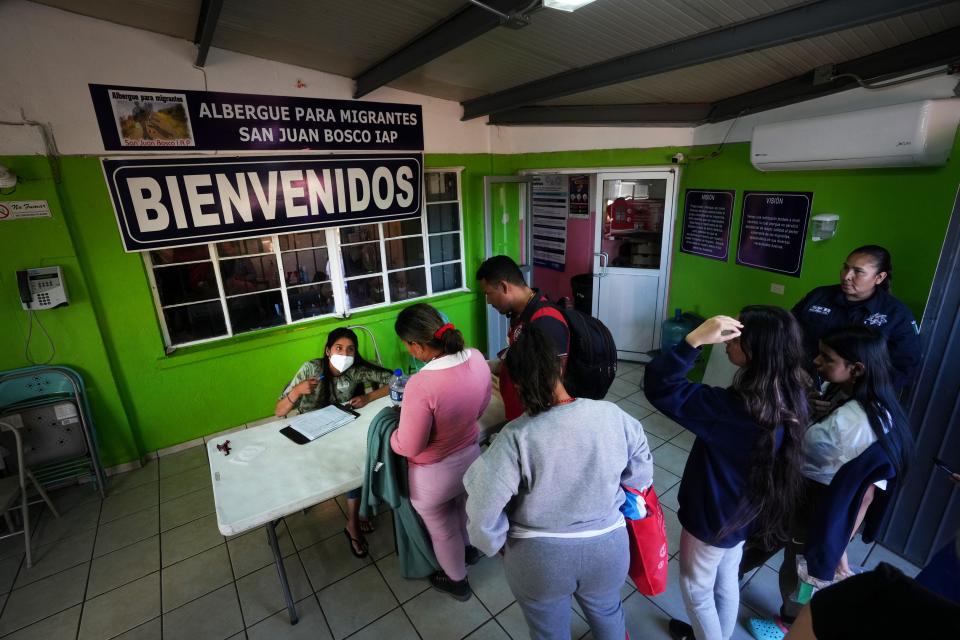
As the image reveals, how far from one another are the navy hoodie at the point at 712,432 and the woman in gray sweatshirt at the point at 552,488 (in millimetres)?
247

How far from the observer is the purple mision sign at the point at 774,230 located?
3.55 metres

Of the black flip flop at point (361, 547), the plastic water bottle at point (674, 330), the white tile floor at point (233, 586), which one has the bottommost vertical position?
the white tile floor at point (233, 586)

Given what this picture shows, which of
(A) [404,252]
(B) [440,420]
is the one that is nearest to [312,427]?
(B) [440,420]

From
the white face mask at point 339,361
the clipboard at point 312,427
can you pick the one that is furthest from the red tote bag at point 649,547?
the white face mask at point 339,361

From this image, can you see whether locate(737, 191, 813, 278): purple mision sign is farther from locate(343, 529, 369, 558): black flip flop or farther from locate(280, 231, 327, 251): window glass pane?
locate(280, 231, 327, 251): window glass pane

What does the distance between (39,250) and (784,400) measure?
14.8 feet

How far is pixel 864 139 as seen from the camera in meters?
2.79

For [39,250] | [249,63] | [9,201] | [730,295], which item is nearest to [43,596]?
[39,250]

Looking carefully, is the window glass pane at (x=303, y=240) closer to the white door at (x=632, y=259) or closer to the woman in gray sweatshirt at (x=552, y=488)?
the white door at (x=632, y=259)

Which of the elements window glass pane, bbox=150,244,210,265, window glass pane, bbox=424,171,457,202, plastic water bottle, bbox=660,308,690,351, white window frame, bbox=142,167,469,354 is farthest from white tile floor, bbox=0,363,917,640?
window glass pane, bbox=424,171,457,202

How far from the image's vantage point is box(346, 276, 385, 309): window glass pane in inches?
186

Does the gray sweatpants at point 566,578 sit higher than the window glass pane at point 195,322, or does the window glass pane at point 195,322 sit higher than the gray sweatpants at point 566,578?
the window glass pane at point 195,322

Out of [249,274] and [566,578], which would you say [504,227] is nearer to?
[249,274]

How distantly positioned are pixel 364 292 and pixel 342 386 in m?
1.93
